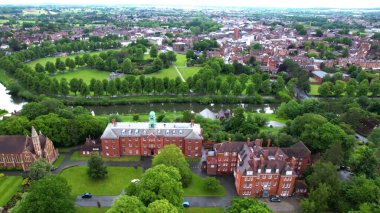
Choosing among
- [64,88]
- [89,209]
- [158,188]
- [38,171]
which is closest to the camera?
[158,188]

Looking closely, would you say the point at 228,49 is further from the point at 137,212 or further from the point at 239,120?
the point at 137,212

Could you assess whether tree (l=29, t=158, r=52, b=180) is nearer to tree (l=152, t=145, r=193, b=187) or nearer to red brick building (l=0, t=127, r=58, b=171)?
red brick building (l=0, t=127, r=58, b=171)

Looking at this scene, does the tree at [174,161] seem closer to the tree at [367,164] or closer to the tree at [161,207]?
the tree at [161,207]

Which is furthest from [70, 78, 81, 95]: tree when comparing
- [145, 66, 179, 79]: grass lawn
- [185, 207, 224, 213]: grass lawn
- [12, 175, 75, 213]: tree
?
[185, 207, 224, 213]: grass lawn

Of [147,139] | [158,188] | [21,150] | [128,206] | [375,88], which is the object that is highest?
[128,206]

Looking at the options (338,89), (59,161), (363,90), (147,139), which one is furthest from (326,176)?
(363,90)

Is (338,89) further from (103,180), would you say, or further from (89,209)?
(89,209)

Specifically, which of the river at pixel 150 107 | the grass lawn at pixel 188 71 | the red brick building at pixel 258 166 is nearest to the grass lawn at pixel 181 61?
the grass lawn at pixel 188 71
